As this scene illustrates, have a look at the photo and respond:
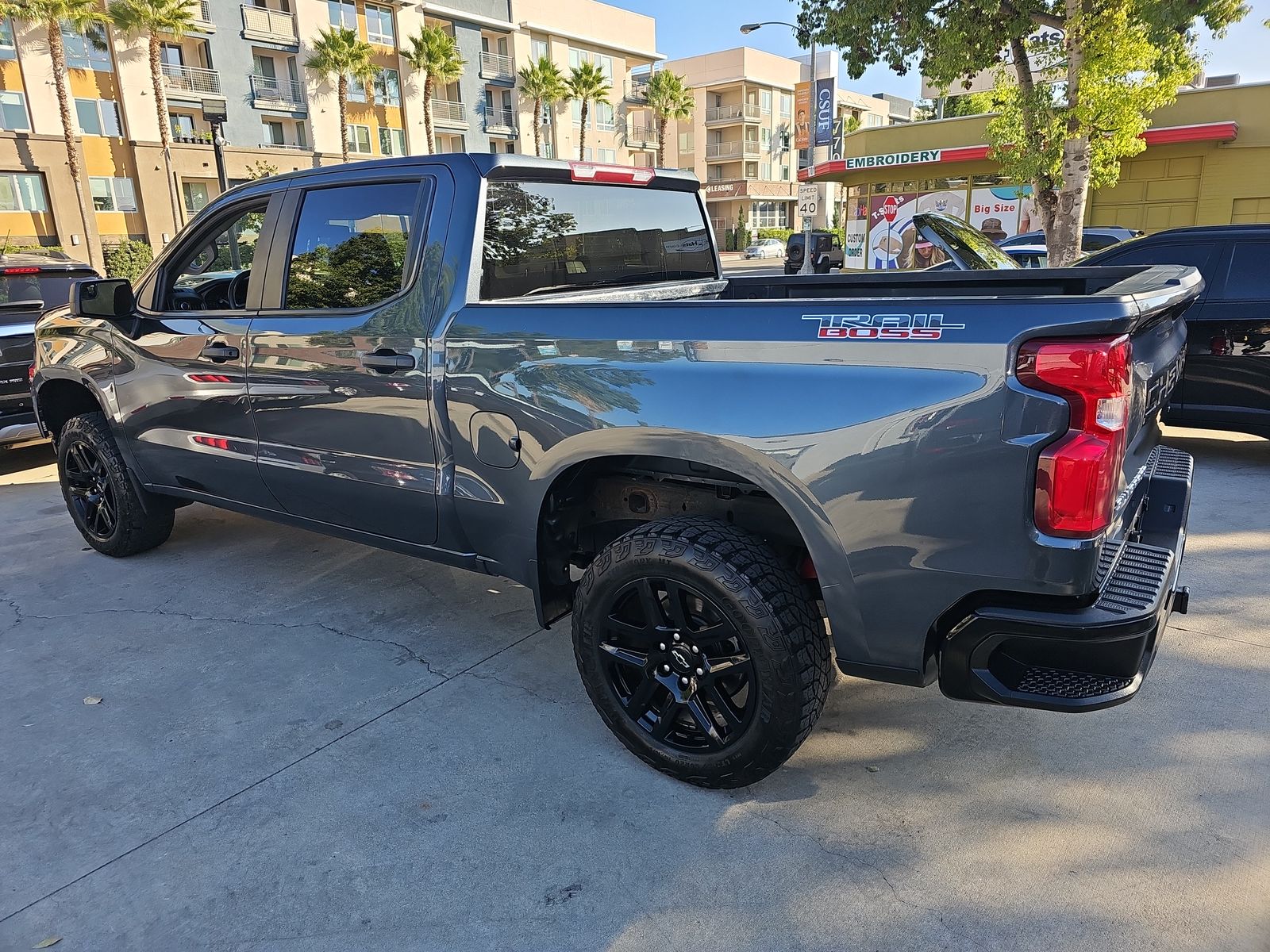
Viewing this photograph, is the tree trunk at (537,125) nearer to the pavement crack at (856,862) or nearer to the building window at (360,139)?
the building window at (360,139)

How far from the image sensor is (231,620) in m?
4.15

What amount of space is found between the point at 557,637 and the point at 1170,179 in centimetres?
2286

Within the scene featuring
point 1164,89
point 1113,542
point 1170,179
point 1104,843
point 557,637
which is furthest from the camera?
point 1170,179

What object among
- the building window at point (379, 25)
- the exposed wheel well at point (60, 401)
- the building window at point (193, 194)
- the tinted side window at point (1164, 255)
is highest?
the building window at point (379, 25)

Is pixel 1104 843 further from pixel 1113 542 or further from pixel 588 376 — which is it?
pixel 588 376

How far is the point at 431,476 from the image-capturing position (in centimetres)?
324

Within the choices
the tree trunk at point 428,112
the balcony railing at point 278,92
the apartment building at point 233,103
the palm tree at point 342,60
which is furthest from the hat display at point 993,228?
the balcony railing at point 278,92

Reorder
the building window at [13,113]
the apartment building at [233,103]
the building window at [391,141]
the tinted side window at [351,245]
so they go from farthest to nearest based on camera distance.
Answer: the building window at [391,141]
the apartment building at [233,103]
the building window at [13,113]
the tinted side window at [351,245]

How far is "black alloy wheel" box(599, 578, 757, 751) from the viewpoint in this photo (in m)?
2.61

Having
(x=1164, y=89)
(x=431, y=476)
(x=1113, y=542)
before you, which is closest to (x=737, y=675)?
(x=1113, y=542)

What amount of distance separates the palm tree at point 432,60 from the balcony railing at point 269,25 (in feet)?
18.1

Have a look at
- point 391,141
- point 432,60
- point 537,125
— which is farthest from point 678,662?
point 537,125

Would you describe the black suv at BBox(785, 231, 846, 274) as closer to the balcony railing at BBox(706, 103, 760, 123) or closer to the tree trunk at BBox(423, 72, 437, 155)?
the tree trunk at BBox(423, 72, 437, 155)

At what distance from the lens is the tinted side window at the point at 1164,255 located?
6137 millimetres
